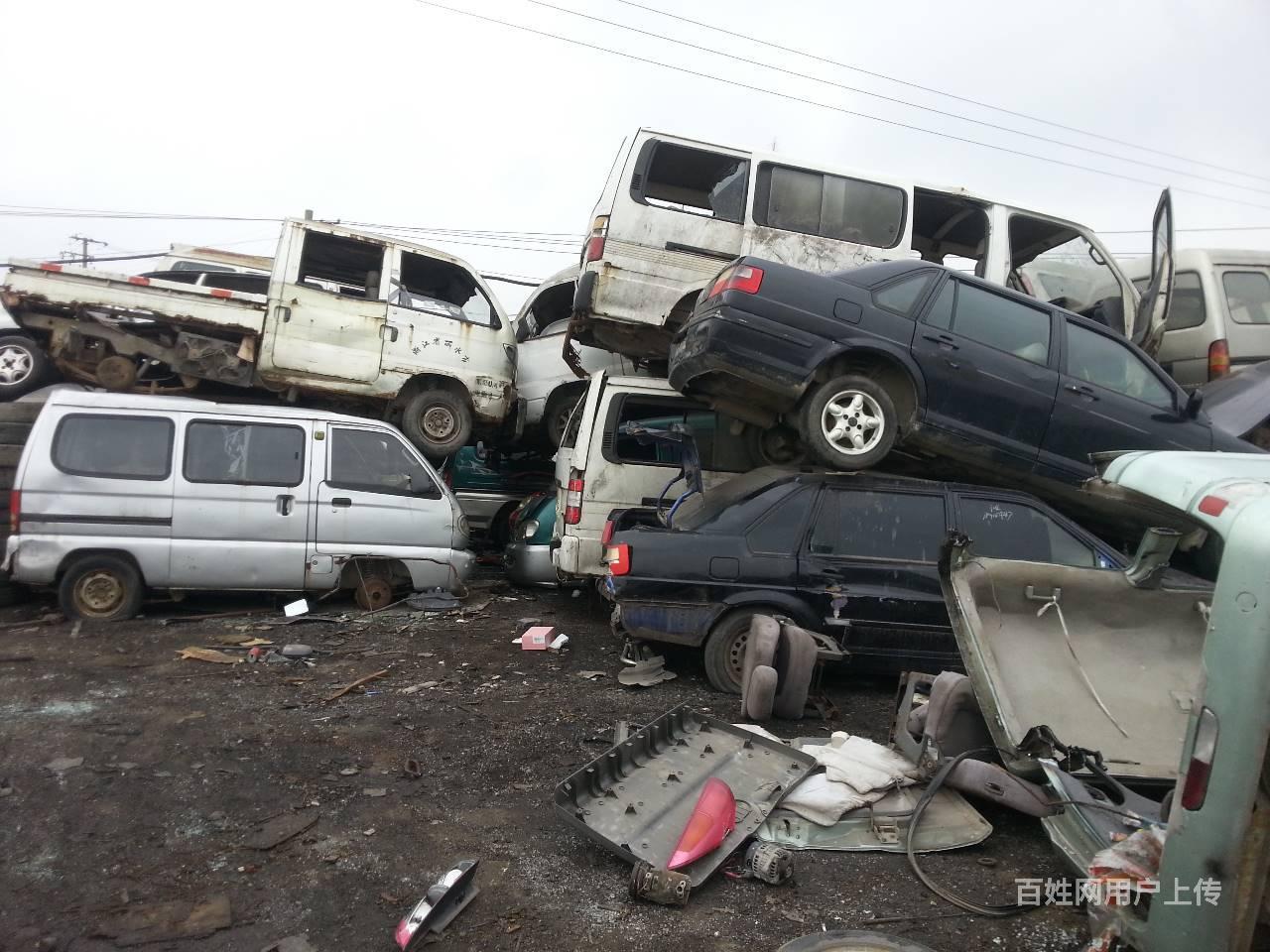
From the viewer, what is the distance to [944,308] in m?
5.52

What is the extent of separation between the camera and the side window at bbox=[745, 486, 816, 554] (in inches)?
191

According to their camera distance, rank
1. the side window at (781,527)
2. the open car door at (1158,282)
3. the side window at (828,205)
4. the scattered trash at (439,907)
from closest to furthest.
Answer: the scattered trash at (439,907) → the side window at (781,527) → the side window at (828,205) → the open car door at (1158,282)

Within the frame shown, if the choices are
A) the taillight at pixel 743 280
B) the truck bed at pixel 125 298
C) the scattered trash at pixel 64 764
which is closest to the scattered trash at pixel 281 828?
the scattered trash at pixel 64 764

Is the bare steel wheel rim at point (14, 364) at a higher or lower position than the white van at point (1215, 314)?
lower

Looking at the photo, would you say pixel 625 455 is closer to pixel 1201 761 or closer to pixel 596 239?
pixel 596 239

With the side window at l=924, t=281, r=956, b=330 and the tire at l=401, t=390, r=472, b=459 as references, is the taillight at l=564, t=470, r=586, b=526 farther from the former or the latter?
the side window at l=924, t=281, r=956, b=330

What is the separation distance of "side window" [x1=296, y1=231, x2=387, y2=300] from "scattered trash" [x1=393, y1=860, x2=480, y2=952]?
20.7 ft

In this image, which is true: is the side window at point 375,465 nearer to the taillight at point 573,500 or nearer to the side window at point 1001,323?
the taillight at point 573,500

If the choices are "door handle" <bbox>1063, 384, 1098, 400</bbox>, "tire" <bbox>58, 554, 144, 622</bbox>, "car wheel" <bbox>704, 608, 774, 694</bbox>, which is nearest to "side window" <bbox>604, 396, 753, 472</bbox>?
"car wheel" <bbox>704, 608, 774, 694</bbox>

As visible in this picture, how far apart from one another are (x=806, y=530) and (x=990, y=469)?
5.41ft

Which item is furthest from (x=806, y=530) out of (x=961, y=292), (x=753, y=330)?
(x=961, y=292)

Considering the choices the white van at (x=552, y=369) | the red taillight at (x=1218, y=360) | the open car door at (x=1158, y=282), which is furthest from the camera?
the white van at (x=552, y=369)

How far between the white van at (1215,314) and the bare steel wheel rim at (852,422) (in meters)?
4.61

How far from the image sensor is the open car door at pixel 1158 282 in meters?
6.96
